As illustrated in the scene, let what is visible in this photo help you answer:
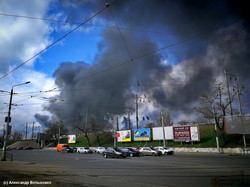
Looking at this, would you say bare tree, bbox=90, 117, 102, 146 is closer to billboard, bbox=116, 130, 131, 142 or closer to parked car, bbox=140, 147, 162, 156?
billboard, bbox=116, 130, 131, 142

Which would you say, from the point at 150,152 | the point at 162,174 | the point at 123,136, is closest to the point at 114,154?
the point at 150,152

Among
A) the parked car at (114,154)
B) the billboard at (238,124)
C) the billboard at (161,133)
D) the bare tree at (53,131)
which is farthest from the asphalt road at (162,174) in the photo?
the bare tree at (53,131)

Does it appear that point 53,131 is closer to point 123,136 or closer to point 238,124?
point 123,136

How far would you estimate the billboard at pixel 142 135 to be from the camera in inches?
2031

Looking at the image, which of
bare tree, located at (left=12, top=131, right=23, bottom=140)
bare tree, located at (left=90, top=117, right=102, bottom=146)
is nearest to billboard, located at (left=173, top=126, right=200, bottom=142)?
bare tree, located at (left=90, top=117, right=102, bottom=146)

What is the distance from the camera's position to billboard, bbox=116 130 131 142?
186 ft

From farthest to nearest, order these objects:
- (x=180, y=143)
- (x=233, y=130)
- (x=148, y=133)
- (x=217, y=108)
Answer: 1. (x=148, y=133)
2. (x=180, y=143)
3. (x=217, y=108)
4. (x=233, y=130)

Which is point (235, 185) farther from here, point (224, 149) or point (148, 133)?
point (148, 133)

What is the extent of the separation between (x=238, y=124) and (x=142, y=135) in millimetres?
25683

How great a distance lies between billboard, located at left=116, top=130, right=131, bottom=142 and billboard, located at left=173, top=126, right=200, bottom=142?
1548 centimetres

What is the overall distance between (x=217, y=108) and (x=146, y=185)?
34658 millimetres

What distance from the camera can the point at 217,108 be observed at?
1532 inches

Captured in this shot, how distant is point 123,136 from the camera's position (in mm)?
57969

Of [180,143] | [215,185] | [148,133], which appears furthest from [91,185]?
[148,133]
